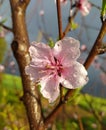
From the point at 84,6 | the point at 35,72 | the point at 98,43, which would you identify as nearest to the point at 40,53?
the point at 35,72

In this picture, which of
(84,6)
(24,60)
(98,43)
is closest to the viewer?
(98,43)

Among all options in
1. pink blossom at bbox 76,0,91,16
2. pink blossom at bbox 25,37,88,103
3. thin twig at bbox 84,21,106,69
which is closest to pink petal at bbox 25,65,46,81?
pink blossom at bbox 25,37,88,103

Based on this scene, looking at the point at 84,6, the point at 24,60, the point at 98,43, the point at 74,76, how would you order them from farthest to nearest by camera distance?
1. the point at 84,6
2. the point at 24,60
3. the point at 74,76
4. the point at 98,43

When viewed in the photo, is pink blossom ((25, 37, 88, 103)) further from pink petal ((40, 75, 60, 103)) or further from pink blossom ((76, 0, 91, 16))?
pink blossom ((76, 0, 91, 16))

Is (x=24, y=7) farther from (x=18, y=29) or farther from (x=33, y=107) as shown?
(x=33, y=107)

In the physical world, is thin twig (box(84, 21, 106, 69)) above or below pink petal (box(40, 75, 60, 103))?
above

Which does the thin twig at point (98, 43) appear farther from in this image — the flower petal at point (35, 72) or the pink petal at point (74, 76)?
Answer: the flower petal at point (35, 72)

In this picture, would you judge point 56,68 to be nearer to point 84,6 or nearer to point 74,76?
point 74,76

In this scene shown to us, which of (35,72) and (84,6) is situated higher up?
(84,6)
